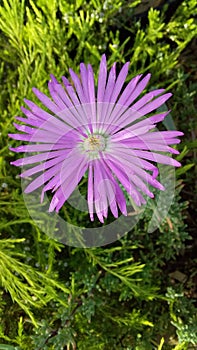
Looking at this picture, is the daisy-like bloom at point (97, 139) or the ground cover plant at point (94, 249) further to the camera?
the ground cover plant at point (94, 249)

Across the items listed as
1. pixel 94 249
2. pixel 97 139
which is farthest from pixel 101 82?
pixel 94 249

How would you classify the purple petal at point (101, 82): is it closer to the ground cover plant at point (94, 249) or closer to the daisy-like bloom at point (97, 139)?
the daisy-like bloom at point (97, 139)

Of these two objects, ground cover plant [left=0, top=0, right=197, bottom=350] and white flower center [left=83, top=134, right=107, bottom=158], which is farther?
ground cover plant [left=0, top=0, right=197, bottom=350]

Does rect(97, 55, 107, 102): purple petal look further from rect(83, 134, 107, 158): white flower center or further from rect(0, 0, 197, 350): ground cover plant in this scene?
rect(0, 0, 197, 350): ground cover plant

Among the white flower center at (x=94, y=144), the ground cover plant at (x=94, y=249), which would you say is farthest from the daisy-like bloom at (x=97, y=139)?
the ground cover plant at (x=94, y=249)

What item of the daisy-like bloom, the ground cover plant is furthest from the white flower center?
the ground cover plant

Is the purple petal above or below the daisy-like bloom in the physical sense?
above

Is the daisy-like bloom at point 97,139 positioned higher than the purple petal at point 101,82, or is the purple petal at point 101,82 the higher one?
the purple petal at point 101,82

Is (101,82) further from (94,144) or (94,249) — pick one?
(94,249)
